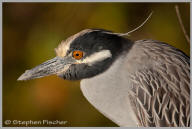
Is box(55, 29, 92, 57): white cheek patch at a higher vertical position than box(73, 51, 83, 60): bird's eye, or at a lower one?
higher

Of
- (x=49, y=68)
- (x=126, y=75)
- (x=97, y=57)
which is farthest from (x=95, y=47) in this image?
(x=49, y=68)

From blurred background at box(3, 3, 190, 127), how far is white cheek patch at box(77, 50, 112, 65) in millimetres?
1870

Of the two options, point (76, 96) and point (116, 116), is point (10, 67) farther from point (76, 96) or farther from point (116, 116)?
point (116, 116)

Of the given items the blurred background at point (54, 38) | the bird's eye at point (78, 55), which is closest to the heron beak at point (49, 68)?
the bird's eye at point (78, 55)

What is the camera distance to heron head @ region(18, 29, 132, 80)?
299cm

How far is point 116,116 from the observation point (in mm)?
3191

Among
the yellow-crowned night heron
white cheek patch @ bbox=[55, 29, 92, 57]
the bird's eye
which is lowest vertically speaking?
the yellow-crowned night heron

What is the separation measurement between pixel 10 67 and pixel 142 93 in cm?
291

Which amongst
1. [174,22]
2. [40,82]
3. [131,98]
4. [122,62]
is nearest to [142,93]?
[131,98]

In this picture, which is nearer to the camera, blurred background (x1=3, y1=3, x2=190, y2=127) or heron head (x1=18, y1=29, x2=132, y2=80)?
heron head (x1=18, y1=29, x2=132, y2=80)

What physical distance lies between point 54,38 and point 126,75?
2251 millimetres

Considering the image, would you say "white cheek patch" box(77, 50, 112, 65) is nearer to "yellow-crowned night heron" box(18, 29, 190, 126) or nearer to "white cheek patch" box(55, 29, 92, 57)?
"yellow-crowned night heron" box(18, 29, 190, 126)

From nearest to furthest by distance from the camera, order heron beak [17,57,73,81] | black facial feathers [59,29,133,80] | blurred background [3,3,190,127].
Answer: black facial feathers [59,29,133,80], heron beak [17,57,73,81], blurred background [3,3,190,127]

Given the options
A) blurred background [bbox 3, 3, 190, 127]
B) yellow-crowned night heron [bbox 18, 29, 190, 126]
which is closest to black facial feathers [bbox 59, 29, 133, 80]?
yellow-crowned night heron [bbox 18, 29, 190, 126]
